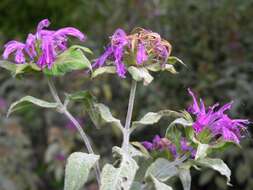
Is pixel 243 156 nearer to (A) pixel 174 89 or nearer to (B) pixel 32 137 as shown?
(A) pixel 174 89

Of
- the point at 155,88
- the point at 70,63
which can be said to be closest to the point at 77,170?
the point at 70,63

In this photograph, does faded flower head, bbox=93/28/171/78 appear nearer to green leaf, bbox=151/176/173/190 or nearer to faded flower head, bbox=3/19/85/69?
faded flower head, bbox=3/19/85/69

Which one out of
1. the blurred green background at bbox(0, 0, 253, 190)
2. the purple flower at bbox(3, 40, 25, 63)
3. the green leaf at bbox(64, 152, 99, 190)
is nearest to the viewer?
the green leaf at bbox(64, 152, 99, 190)

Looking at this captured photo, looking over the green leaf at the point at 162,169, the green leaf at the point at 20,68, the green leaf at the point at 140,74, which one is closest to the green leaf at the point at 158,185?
the green leaf at the point at 162,169

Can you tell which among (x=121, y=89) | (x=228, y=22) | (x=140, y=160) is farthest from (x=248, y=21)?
(x=140, y=160)

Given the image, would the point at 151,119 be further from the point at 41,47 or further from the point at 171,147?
the point at 41,47

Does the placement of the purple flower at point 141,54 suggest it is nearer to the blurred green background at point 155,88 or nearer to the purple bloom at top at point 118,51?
the purple bloom at top at point 118,51

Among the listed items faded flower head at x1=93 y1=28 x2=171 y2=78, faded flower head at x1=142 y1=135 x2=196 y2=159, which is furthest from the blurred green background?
faded flower head at x1=93 y1=28 x2=171 y2=78
